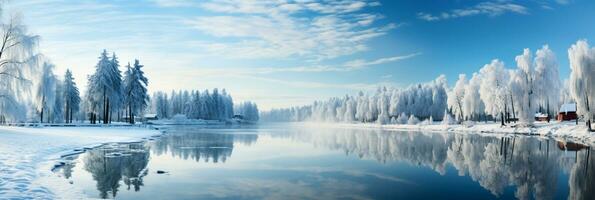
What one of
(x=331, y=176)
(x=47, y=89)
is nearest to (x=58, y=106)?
(x=47, y=89)

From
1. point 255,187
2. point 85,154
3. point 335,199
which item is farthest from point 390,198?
point 85,154

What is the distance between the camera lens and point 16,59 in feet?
102

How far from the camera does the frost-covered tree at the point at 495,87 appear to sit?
7062 cm

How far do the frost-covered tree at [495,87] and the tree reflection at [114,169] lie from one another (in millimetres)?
60131

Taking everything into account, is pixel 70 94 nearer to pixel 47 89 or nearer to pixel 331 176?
pixel 47 89

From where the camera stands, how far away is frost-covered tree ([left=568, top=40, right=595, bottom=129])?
152ft

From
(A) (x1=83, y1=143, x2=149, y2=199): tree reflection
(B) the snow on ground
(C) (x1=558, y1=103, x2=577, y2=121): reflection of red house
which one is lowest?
(A) (x1=83, y1=143, x2=149, y2=199): tree reflection

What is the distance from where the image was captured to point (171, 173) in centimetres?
1947

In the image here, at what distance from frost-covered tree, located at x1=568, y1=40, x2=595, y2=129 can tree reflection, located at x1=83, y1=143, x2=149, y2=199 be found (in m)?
44.1

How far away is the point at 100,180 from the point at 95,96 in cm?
5598

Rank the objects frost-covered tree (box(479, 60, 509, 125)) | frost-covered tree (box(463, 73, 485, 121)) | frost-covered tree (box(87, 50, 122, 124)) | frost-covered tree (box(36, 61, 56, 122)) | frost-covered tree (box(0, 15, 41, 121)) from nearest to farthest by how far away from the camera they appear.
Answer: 1. frost-covered tree (box(0, 15, 41, 121))
2. frost-covered tree (box(36, 61, 56, 122))
3. frost-covered tree (box(87, 50, 122, 124))
4. frost-covered tree (box(479, 60, 509, 125))
5. frost-covered tree (box(463, 73, 485, 121))

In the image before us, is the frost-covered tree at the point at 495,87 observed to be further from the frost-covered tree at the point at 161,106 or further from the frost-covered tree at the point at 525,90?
the frost-covered tree at the point at 161,106

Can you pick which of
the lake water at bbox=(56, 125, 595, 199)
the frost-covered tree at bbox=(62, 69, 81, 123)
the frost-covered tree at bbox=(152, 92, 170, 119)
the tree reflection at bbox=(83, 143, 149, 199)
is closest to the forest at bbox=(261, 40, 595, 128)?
the lake water at bbox=(56, 125, 595, 199)

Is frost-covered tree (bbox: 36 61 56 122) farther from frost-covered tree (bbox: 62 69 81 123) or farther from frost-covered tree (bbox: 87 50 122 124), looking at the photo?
frost-covered tree (bbox: 62 69 81 123)
